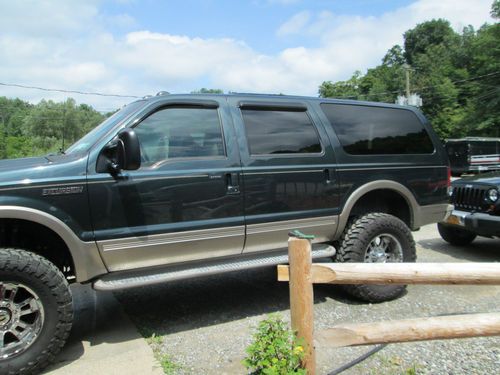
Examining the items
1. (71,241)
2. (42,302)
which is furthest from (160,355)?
(71,241)

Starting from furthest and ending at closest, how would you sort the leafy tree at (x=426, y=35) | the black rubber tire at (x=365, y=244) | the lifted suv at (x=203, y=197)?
the leafy tree at (x=426, y=35) → the black rubber tire at (x=365, y=244) → the lifted suv at (x=203, y=197)

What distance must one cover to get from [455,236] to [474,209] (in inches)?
34.7

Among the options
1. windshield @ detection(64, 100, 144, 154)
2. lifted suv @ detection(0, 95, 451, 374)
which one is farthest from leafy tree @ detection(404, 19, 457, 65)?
windshield @ detection(64, 100, 144, 154)

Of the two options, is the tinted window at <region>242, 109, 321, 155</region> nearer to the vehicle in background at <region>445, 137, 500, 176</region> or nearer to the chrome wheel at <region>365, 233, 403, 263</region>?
the chrome wheel at <region>365, 233, 403, 263</region>

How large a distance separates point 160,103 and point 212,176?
0.78m

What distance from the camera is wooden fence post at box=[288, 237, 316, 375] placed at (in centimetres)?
255

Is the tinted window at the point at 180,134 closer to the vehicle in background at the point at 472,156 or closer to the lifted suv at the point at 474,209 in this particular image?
Answer: the lifted suv at the point at 474,209

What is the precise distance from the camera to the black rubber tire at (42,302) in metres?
2.99

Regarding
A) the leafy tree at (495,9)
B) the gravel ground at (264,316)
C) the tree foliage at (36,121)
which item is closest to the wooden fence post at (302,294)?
the gravel ground at (264,316)

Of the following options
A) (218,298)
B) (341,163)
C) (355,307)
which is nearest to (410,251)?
(355,307)

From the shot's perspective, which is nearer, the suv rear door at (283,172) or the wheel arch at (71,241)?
the wheel arch at (71,241)

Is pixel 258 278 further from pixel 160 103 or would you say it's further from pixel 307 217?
pixel 160 103

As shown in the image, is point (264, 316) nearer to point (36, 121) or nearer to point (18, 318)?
point (18, 318)

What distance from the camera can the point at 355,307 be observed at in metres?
4.35
